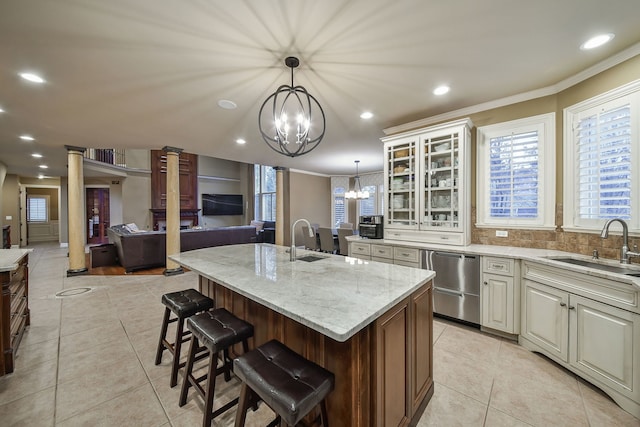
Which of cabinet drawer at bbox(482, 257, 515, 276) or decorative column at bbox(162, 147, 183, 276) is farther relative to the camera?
decorative column at bbox(162, 147, 183, 276)

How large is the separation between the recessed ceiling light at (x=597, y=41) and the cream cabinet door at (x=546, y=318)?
2011mm

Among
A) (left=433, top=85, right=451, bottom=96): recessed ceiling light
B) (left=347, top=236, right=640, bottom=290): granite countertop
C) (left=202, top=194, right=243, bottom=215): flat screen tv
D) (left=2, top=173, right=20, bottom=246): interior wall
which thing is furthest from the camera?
(left=202, top=194, right=243, bottom=215): flat screen tv

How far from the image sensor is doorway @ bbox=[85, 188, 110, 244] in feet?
31.4


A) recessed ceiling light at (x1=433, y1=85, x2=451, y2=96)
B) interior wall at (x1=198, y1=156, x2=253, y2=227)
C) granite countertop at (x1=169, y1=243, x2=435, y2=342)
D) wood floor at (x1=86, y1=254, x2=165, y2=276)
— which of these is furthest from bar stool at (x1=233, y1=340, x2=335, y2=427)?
interior wall at (x1=198, y1=156, x2=253, y2=227)

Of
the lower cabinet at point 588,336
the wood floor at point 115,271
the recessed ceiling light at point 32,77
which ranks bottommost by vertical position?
the wood floor at point 115,271

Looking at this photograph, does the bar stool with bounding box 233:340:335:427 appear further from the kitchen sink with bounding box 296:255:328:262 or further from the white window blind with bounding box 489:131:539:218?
the white window blind with bounding box 489:131:539:218

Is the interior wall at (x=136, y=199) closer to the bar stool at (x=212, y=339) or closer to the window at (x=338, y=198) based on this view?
the window at (x=338, y=198)

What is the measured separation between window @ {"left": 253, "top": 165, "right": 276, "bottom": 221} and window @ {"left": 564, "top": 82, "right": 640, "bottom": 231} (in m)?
8.84

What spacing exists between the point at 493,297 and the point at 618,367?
934 mm

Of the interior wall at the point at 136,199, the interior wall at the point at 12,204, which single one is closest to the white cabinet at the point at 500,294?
the interior wall at the point at 136,199

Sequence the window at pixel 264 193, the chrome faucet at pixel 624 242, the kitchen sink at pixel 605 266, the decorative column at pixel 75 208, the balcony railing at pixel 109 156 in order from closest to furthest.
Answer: the kitchen sink at pixel 605 266, the chrome faucet at pixel 624 242, the decorative column at pixel 75 208, the balcony railing at pixel 109 156, the window at pixel 264 193

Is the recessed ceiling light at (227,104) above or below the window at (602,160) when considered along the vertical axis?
above

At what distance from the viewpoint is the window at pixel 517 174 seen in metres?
2.65

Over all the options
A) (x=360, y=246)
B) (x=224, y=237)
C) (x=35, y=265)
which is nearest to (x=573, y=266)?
(x=360, y=246)
